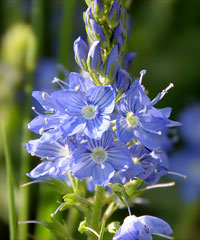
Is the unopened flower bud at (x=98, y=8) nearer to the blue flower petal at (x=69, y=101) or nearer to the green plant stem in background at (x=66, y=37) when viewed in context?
the blue flower petal at (x=69, y=101)

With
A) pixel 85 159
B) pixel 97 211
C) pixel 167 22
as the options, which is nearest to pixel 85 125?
pixel 85 159

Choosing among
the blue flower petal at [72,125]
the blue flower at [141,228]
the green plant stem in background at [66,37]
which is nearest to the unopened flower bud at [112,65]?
the blue flower petal at [72,125]

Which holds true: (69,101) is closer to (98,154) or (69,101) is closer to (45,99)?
(45,99)

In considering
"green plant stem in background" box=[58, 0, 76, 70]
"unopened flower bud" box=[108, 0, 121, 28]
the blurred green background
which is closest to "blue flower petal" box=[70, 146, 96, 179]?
"unopened flower bud" box=[108, 0, 121, 28]

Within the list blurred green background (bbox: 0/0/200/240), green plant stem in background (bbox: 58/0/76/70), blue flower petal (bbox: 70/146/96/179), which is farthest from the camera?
blurred green background (bbox: 0/0/200/240)

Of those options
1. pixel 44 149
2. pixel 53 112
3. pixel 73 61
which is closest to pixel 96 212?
pixel 44 149

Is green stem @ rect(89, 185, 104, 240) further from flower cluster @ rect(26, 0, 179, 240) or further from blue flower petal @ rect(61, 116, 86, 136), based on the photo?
blue flower petal @ rect(61, 116, 86, 136)

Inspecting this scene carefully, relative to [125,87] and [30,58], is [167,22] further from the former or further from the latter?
[125,87]
